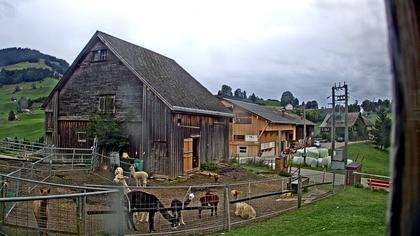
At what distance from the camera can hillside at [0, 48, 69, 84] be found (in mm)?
78875

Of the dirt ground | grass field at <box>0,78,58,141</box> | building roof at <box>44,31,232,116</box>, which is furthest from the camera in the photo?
grass field at <box>0,78,58,141</box>

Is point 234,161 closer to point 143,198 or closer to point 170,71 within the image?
point 170,71

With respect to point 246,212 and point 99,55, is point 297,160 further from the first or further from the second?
point 246,212

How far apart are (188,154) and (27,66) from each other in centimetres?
7339

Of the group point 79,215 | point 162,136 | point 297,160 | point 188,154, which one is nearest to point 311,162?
point 297,160

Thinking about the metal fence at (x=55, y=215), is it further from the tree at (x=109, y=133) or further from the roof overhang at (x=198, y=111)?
the tree at (x=109, y=133)

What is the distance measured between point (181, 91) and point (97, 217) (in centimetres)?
1747

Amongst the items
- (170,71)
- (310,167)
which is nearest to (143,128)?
(170,71)

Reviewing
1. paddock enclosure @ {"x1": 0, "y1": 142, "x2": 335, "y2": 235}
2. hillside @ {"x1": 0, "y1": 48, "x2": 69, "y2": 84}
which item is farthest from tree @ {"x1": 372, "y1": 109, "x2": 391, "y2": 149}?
hillside @ {"x1": 0, "y1": 48, "x2": 69, "y2": 84}

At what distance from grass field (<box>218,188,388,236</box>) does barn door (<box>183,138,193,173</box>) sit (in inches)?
338

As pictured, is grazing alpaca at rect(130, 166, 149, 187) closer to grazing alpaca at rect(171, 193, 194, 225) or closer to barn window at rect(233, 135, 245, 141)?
grazing alpaca at rect(171, 193, 194, 225)

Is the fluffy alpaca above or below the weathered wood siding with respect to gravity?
below

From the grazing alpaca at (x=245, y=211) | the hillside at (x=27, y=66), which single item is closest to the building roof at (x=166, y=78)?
the grazing alpaca at (x=245, y=211)

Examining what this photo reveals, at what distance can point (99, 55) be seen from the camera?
2122 centimetres
